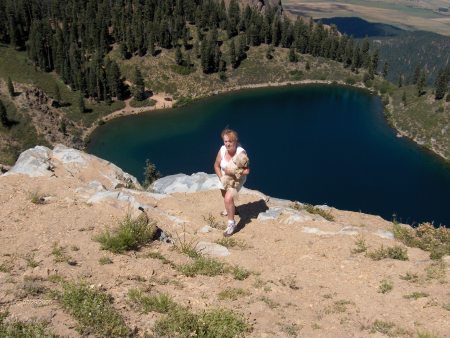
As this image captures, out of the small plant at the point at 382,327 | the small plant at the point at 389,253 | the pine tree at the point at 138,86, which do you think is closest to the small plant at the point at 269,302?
the small plant at the point at 382,327

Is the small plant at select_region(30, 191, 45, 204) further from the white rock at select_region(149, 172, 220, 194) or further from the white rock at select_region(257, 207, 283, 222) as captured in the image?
the white rock at select_region(257, 207, 283, 222)

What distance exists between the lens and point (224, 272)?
491 inches

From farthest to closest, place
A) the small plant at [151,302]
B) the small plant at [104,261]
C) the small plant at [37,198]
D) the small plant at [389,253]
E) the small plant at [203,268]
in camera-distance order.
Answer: the small plant at [37,198] → the small plant at [389,253] → the small plant at [203,268] → the small plant at [104,261] → the small plant at [151,302]

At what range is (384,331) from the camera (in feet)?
32.0

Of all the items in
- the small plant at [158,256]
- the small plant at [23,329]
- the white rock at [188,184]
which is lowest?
the white rock at [188,184]

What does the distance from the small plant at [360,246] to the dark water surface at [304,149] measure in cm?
7423

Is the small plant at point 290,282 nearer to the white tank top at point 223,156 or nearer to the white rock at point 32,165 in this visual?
the white tank top at point 223,156

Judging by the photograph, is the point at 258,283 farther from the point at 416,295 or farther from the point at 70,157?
the point at 70,157

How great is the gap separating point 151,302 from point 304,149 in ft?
368

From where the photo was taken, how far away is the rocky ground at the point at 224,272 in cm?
987

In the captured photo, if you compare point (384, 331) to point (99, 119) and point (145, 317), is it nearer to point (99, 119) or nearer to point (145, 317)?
point (145, 317)

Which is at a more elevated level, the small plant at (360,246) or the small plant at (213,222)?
the small plant at (360,246)

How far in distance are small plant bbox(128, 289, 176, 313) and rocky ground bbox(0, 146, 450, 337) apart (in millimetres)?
152

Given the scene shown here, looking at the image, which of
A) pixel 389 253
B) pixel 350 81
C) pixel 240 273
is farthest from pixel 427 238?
pixel 350 81
